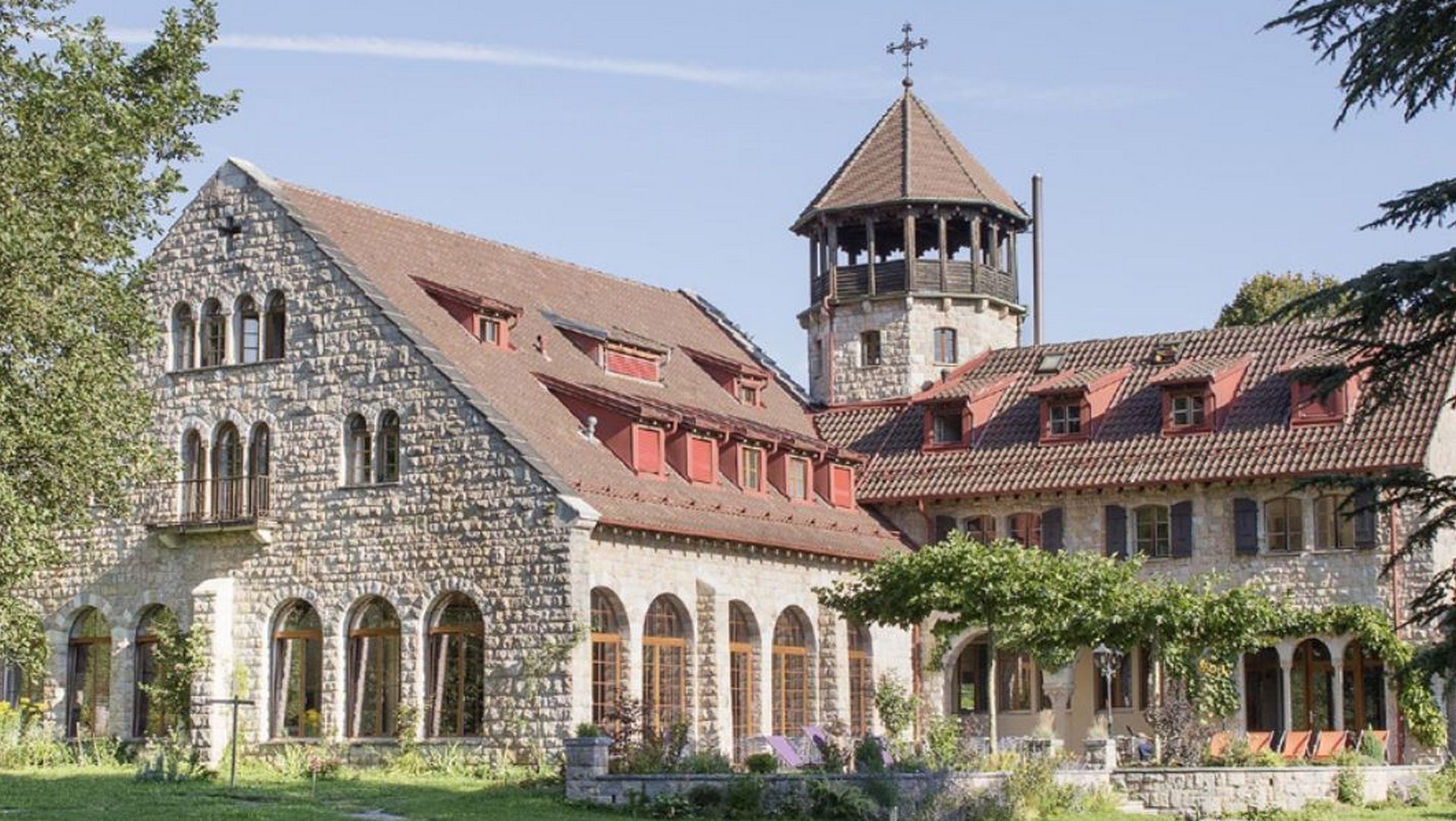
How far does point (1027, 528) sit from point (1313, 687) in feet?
21.1

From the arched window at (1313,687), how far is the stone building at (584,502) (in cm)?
7

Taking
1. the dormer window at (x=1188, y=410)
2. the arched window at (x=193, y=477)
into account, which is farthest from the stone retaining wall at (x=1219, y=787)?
the arched window at (x=193, y=477)

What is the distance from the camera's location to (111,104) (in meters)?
27.9

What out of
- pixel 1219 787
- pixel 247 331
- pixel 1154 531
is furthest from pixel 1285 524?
pixel 247 331

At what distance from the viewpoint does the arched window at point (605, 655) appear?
35500 millimetres

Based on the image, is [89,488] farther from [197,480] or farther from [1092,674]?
[1092,674]

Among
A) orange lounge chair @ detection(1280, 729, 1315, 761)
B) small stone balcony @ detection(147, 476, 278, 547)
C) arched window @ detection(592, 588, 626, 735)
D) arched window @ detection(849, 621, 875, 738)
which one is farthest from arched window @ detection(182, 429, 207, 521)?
orange lounge chair @ detection(1280, 729, 1315, 761)

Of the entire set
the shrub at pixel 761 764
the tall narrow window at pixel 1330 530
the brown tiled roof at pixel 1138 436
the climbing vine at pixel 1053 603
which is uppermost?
the brown tiled roof at pixel 1138 436

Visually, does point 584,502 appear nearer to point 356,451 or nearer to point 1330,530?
point 356,451

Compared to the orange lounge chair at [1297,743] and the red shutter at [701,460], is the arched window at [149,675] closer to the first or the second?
the red shutter at [701,460]

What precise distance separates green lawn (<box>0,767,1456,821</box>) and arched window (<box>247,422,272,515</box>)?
5.46 metres

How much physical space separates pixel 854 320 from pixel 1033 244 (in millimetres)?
7032

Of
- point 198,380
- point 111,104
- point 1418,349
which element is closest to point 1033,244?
point 198,380

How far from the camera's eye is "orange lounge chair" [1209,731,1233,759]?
3500 cm
